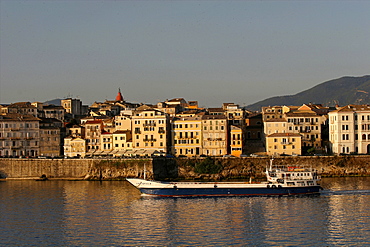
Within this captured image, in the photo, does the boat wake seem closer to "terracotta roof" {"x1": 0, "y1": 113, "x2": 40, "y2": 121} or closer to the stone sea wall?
the stone sea wall

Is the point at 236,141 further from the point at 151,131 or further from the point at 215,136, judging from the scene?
the point at 151,131

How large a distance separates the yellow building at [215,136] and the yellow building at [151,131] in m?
6.56

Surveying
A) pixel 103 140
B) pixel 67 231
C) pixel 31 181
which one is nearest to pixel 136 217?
pixel 67 231

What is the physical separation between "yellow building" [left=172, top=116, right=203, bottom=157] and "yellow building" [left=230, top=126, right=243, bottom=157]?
5280mm

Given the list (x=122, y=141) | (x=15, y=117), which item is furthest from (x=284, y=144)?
(x=15, y=117)

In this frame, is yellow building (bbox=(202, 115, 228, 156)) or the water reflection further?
yellow building (bbox=(202, 115, 228, 156))

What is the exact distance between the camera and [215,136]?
3880 inches

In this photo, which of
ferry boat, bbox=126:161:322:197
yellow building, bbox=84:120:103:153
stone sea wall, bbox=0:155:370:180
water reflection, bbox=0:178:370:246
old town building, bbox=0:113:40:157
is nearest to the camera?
water reflection, bbox=0:178:370:246

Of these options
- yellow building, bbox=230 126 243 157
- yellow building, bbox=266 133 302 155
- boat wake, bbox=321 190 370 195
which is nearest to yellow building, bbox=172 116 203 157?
yellow building, bbox=230 126 243 157

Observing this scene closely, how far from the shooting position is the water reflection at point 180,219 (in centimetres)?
4756

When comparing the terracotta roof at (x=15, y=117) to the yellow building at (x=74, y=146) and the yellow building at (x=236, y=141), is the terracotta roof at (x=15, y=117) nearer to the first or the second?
the yellow building at (x=74, y=146)

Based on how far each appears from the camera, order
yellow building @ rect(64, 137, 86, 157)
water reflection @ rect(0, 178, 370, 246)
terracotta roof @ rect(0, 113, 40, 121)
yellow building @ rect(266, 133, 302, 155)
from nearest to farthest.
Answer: water reflection @ rect(0, 178, 370, 246), yellow building @ rect(266, 133, 302, 155), terracotta roof @ rect(0, 113, 40, 121), yellow building @ rect(64, 137, 86, 157)

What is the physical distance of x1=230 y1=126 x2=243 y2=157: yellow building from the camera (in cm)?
9771

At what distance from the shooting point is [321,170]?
89750mm
